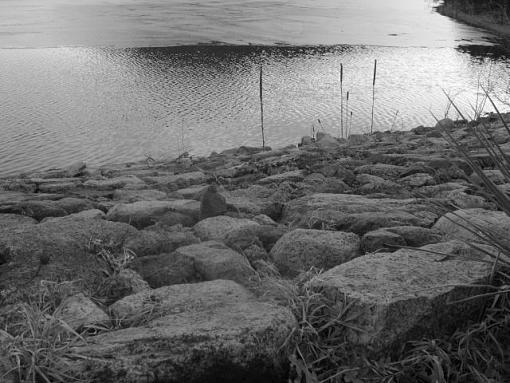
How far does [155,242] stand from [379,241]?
4.04 feet

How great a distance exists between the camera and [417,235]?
3121 millimetres

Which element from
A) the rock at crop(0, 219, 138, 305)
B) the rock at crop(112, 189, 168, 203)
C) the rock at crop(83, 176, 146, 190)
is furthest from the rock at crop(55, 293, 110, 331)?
the rock at crop(83, 176, 146, 190)

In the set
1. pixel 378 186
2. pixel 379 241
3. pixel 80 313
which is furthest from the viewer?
pixel 378 186

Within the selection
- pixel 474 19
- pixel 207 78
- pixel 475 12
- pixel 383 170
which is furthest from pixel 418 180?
pixel 475 12

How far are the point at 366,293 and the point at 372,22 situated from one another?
30.9 metres

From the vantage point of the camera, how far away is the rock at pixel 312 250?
2969 mm

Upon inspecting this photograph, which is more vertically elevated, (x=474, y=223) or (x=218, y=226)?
(x=474, y=223)

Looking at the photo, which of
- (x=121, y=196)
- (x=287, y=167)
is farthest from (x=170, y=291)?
(x=287, y=167)

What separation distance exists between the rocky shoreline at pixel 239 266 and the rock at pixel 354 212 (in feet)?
0.04

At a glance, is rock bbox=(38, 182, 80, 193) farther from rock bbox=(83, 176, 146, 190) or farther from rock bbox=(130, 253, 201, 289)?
rock bbox=(130, 253, 201, 289)

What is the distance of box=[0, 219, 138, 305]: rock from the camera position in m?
2.77

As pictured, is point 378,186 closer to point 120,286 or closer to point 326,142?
point 120,286

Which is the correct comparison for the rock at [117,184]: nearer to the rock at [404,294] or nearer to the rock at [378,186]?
the rock at [378,186]

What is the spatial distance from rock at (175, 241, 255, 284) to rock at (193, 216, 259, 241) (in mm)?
356
